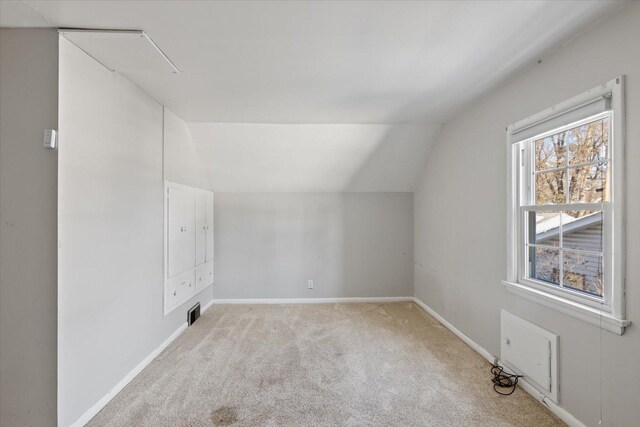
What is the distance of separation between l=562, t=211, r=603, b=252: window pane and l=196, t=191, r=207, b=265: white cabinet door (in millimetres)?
3436

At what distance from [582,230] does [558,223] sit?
0.17 m

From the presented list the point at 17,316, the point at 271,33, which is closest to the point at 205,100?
the point at 271,33

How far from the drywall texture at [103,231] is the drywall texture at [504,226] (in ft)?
9.44

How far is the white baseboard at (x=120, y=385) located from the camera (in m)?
1.68

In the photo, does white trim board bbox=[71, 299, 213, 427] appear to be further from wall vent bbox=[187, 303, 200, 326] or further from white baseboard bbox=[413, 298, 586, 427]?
white baseboard bbox=[413, 298, 586, 427]

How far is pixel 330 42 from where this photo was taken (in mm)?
1632

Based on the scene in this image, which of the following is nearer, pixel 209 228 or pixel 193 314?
pixel 193 314

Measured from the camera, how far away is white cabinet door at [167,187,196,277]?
8.92ft

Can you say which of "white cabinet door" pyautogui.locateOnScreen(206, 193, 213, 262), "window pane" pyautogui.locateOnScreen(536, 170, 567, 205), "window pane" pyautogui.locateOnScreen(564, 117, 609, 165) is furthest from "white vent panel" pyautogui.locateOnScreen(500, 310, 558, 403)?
"white cabinet door" pyautogui.locateOnScreen(206, 193, 213, 262)

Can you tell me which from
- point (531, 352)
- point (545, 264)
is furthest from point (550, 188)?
point (531, 352)

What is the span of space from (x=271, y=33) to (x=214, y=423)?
2.30m

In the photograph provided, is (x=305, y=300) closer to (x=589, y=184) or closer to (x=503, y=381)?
(x=503, y=381)

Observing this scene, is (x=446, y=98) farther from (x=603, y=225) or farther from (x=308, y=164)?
(x=308, y=164)

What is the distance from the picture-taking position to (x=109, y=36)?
1.57 metres
